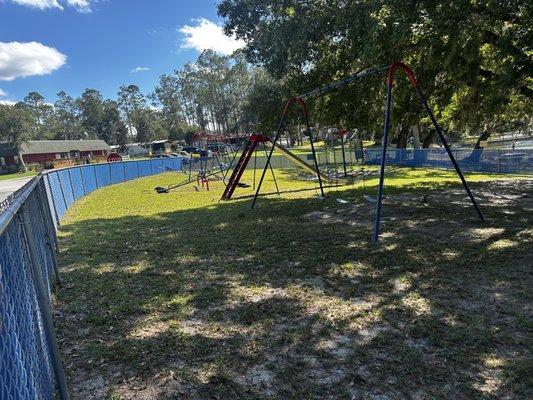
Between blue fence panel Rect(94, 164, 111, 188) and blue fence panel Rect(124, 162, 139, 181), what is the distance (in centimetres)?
293

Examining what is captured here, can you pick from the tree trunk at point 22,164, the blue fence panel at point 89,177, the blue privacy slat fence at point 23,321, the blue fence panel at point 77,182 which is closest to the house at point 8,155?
the tree trunk at point 22,164

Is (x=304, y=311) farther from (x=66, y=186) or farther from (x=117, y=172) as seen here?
(x=117, y=172)

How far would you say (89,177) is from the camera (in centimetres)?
2044

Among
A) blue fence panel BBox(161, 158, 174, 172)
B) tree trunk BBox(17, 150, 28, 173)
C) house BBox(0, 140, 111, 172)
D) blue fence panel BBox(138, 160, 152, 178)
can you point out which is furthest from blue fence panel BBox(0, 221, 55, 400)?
tree trunk BBox(17, 150, 28, 173)

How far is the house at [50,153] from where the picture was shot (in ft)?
187

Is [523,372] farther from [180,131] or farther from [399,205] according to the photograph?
[180,131]

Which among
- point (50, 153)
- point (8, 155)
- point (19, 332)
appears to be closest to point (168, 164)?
point (19, 332)

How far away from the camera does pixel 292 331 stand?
4.06m

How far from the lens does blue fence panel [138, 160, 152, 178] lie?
30.7 meters

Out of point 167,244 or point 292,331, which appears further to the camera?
point 167,244

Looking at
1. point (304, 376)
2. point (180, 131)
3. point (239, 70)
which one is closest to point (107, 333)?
point (304, 376)

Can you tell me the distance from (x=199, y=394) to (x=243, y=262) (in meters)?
3.46

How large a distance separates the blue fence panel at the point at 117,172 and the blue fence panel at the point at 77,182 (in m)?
6.59

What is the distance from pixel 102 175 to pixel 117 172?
9.53ft
